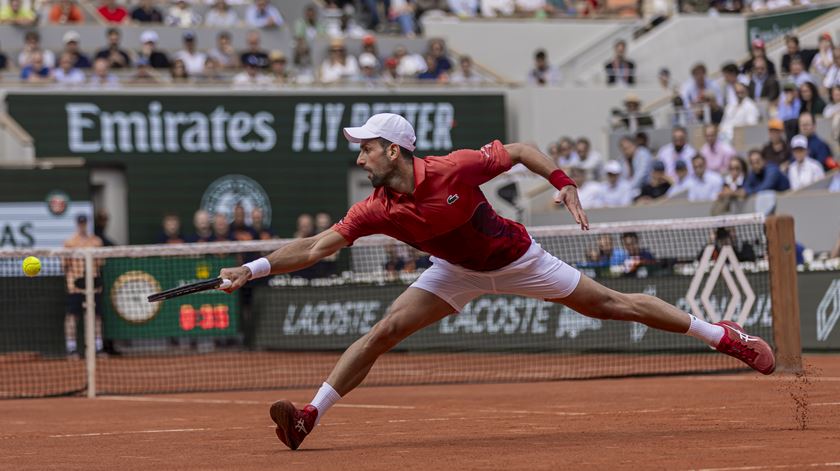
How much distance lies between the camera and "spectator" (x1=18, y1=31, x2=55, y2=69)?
26406 mm

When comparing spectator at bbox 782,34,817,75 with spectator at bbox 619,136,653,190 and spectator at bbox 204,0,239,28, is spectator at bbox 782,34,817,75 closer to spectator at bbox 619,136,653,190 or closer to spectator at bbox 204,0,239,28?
spectator at bbox 619,136,653,190

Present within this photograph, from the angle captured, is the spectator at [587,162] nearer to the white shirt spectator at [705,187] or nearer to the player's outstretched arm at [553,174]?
the white shirt spectator at [705,187]

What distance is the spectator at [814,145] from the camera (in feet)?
70.6

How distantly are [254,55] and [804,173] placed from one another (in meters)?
11.1

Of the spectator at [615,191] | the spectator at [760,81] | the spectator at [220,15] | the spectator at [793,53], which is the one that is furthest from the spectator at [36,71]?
the spectator at [793,53]

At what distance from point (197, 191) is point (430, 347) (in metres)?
8.83

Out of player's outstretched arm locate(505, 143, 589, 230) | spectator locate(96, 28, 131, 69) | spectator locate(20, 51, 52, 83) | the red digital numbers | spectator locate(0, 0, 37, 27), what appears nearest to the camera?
player's outstretched arm locate(505, 143, 589, 230)

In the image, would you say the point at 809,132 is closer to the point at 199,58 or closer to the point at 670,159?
the point at 670,159

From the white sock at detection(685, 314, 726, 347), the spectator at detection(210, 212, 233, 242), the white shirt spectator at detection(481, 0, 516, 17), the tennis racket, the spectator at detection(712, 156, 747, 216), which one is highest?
the white shirt spectator at detection(481, 0, 516, 17)

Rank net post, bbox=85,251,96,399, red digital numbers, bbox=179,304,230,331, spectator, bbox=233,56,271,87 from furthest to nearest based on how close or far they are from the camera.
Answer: spectator, bbox=233,56,271,87 → red digital numbers, bbox=179,304,230,331 → net post, bbox=85,251,96,399

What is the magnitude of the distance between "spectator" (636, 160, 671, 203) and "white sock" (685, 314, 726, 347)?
45.1ft

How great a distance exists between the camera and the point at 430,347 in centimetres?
1952

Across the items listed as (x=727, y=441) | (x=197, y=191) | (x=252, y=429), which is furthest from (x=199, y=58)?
(x=727, y=441)

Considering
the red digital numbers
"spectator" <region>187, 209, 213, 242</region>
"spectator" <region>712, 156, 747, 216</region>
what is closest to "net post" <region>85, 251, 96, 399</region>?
the red digital numbers
